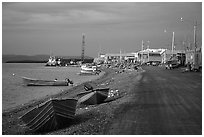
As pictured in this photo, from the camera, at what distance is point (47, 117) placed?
12.5 metres

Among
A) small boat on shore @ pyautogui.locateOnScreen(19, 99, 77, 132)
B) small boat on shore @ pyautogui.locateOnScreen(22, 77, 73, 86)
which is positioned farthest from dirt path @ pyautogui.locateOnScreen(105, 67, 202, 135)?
small boat on shore @ pyautogui.locateOnScreen(22, 77, 73, 86)

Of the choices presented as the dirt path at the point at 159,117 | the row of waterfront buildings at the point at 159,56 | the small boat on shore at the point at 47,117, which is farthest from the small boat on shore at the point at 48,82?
the small boat on shore at the point at 47,117

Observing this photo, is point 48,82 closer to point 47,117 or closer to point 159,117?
point 47,117

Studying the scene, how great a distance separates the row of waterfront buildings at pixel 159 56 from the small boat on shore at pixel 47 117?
34897mm

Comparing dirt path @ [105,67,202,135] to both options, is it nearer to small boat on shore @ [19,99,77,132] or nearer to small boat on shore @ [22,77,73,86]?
small boat on shore @ [19,99,77,132]

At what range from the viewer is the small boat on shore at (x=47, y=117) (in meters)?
12.5

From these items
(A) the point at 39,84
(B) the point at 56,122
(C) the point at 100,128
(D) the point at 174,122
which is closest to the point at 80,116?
(B) the point at 56,122

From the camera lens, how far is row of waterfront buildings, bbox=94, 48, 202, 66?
1930 inches

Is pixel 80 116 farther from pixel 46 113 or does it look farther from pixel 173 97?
pixel 173 97

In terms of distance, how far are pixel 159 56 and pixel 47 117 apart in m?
104

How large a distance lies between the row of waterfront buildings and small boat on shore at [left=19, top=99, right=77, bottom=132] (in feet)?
114

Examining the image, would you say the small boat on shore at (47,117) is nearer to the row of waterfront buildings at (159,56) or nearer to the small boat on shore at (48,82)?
the small boat on shore at (48,82)

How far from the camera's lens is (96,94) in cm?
1748

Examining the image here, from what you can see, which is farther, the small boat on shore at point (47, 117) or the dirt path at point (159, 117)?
the small boat on shore at point (47, 117)
